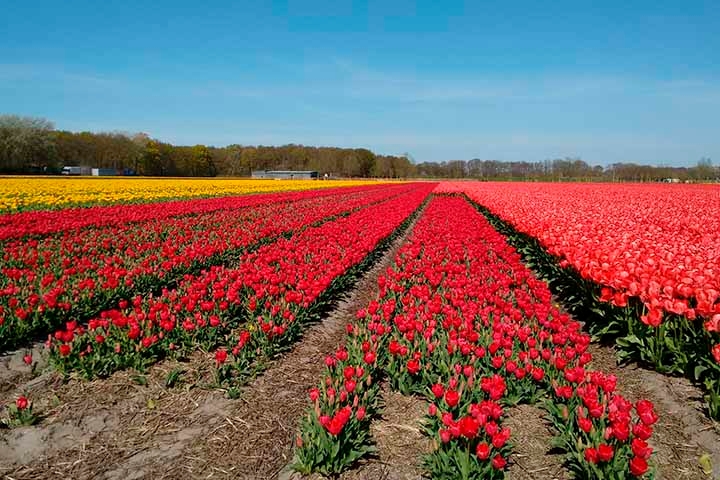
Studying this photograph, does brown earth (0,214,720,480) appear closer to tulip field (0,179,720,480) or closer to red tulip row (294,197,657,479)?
tulip field (0,179,720,480)

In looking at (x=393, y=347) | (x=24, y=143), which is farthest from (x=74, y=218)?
(x=24, y=143)

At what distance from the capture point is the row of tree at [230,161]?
65.7 metres

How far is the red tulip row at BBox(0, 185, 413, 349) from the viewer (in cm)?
550

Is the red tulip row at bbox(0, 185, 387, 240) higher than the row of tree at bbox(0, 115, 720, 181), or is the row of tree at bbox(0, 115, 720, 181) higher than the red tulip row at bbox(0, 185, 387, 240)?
the row of tree at bbox(0, 115, 720, 181)

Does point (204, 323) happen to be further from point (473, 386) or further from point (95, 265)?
point (95, 265)

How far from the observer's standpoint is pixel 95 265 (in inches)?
301

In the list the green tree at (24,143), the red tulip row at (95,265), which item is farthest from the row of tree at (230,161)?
the red tulip row at (95,265)

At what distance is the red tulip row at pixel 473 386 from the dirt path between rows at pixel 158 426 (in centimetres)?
46

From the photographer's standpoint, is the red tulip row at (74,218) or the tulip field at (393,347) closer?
the tulip field at (393,347)

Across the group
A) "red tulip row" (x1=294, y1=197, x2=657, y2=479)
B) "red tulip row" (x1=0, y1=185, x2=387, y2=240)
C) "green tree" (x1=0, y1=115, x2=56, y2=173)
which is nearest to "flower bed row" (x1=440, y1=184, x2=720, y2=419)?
"red tulip row" (x1=294, y1=197, x2=657, y2=479)

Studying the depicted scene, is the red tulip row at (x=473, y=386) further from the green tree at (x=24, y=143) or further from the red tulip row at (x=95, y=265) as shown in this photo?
the green tree at (x=24, y=143)

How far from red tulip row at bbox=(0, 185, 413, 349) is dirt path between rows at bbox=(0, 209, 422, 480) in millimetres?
649

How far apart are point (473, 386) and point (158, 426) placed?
2.69 m

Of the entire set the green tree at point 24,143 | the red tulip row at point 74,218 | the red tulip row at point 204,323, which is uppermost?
the green tree at point 24,143
